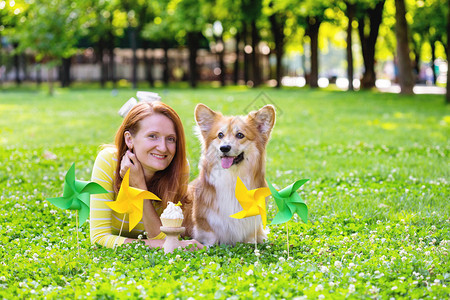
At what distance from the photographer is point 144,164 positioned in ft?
17.9

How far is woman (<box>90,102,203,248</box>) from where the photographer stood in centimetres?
536

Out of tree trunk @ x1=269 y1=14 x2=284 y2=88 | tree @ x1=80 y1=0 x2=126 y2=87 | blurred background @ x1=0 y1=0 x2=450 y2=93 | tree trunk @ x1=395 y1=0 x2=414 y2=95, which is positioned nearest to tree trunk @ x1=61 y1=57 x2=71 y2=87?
blurred background @ x1=0 y1=0 x2=450 y2=93

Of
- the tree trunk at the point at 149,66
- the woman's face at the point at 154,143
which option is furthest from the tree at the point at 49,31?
the woman's face at the point at 154,143

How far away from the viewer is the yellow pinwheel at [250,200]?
4836 millimetres

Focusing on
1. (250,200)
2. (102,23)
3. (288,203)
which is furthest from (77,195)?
(102,23)

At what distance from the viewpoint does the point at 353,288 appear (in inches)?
161

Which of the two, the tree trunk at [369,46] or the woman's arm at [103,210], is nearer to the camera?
the woman's arm at [103,210]

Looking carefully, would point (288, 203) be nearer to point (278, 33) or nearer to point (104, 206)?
point (104, 206)

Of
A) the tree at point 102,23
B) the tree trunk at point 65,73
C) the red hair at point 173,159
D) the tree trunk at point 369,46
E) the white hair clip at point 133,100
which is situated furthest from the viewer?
the tree trunk at point 65,73

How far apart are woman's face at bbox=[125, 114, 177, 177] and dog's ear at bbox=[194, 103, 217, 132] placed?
0.35 meters

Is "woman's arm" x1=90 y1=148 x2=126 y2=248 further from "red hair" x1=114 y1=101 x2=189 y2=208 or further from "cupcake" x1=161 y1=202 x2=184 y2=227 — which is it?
"cupcake" x1=161 y1=202 x2=184 y2=227

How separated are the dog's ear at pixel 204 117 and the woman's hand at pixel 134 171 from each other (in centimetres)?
74

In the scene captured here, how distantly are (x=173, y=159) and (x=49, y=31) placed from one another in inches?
1220

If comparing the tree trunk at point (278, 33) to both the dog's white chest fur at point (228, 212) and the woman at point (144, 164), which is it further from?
the dog's white chest fur at point (228, 212)
